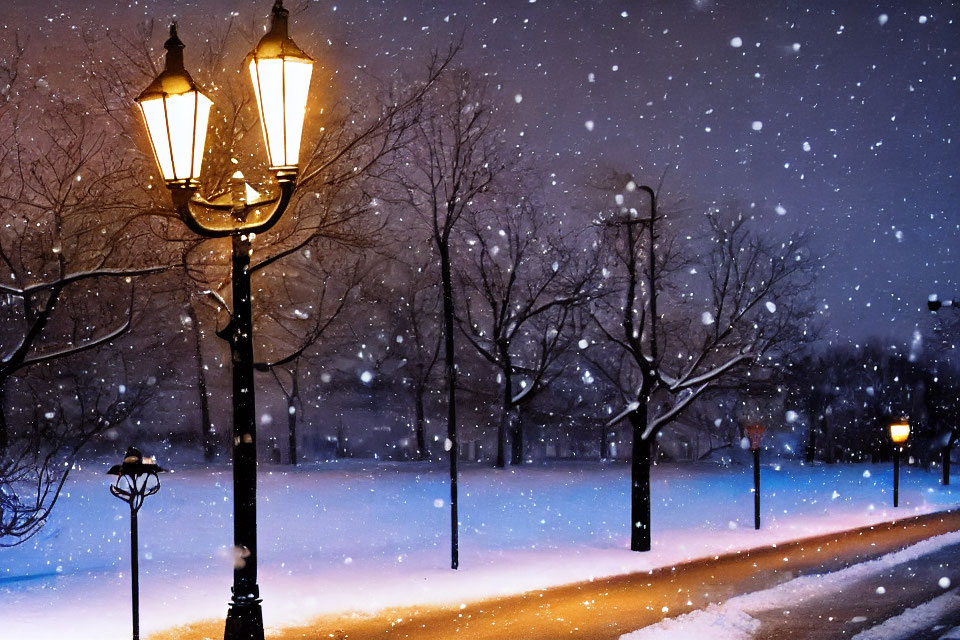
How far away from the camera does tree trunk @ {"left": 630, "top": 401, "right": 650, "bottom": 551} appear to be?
1916cm

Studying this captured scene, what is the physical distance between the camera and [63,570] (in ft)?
55.6

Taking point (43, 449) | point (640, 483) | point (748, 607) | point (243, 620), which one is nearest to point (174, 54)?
point (243, 620)

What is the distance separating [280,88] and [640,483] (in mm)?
14347

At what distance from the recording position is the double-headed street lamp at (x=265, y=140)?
20.5 ft

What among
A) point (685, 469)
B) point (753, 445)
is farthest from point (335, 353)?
point (753, 445)

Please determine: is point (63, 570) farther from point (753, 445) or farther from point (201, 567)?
point (753, 445)

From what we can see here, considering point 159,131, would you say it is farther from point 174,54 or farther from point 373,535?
point 373,535

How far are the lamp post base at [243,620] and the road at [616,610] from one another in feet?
17.8

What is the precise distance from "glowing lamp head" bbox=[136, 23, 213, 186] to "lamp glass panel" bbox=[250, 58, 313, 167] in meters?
0.43

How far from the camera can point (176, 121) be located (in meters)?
6.33

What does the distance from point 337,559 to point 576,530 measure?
6.77 metres

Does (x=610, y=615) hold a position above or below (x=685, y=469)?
above

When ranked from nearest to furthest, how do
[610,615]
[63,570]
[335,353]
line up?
[610,615], [63,570], [335,353]

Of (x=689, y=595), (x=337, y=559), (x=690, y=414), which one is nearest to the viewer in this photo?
(x=689, y=595)
